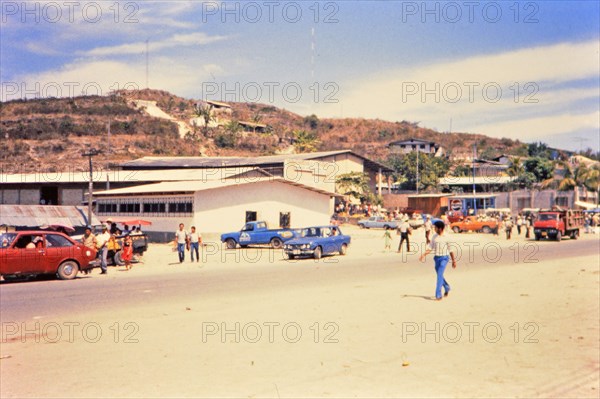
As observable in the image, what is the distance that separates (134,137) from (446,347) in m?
89.7

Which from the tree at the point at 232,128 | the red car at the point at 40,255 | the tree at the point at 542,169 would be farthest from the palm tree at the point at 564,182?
the red car at the point at 40,255

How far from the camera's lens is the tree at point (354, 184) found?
64312mm

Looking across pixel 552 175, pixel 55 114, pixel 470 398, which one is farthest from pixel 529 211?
pixel 55 114

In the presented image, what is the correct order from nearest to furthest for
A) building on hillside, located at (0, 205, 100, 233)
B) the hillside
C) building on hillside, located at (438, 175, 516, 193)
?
building on hillside, located at (0, 205, 100, 233) < the hillside < building on hillside, located at (438, 175, 516, 193)

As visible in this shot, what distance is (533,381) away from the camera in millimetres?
7961

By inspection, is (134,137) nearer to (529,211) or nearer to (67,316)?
(529,211)

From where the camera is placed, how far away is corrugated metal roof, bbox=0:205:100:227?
3100 cm

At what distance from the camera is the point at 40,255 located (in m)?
18.1

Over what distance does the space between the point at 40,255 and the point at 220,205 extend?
66.7 ft

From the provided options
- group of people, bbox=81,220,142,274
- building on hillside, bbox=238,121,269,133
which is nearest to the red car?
group of people, bbox=81,220,142,274

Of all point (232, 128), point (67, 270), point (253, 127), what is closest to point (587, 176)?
point (232, 128)

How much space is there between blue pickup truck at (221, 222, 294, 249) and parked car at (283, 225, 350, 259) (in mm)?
3949

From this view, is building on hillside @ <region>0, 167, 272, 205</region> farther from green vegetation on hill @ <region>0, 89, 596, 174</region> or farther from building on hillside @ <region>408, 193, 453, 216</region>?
building on hillside @ <region>408, 193, 453, 216</region>

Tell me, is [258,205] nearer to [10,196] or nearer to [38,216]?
[38,216]
